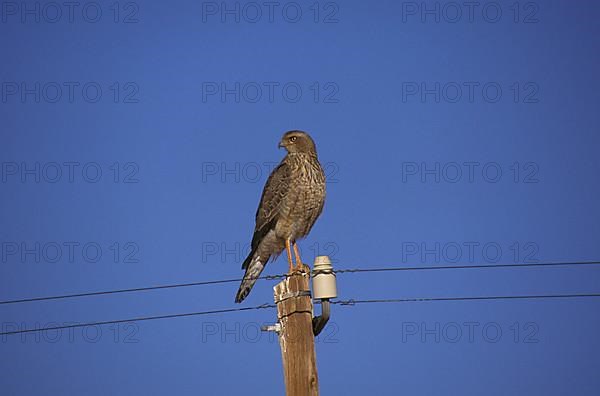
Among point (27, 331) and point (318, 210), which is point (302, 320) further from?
point (318, 210)

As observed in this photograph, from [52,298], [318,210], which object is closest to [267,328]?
[52,298]

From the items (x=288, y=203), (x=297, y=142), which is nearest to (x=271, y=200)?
(x=288, y=203)

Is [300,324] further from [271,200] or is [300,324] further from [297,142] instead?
[297,142]

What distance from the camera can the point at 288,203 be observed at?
888 cm

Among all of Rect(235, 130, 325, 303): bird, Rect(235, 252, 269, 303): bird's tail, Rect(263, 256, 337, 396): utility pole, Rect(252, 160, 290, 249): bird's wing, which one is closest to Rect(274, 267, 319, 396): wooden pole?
Rect(263, 256, 337, 396): utility pole

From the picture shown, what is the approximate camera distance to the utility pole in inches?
216

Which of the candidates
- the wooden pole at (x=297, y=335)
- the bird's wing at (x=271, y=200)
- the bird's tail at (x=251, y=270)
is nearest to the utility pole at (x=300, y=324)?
the wooden pole at (x=297, y=335)

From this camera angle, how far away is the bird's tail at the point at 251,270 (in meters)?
8.54

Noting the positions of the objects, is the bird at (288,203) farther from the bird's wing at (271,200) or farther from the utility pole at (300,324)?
the utility pole at (300,324)

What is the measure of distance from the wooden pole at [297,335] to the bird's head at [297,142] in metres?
3.44

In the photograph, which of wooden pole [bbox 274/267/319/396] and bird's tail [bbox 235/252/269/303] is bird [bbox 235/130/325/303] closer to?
bird's tail [bbox 235/252/269/303]

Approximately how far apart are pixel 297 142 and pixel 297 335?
3.90 meters

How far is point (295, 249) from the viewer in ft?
30.1

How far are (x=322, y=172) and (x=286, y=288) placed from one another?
3.43m
